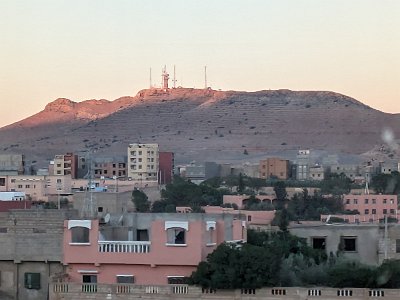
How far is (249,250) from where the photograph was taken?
58.2 feet

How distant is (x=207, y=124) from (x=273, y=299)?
143 m

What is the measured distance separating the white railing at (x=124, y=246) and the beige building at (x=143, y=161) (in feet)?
214

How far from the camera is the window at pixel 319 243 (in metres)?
25.0

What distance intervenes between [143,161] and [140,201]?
3100 centimetres

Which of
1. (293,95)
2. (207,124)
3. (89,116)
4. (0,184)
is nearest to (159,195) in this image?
(0,184)

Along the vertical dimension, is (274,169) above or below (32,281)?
above

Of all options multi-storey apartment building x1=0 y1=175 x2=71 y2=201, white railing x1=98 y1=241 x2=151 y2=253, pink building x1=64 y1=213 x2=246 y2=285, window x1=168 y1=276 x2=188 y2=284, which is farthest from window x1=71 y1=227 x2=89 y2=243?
multi-storey apartment building x1=0 y1=175 x2=71 y2=201

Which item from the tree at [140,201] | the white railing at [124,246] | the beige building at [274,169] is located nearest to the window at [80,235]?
the white railing at [124,246]

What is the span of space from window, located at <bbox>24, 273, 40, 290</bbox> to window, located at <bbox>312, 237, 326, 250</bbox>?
7.65 metres

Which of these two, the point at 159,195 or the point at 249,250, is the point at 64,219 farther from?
the point at 159,195

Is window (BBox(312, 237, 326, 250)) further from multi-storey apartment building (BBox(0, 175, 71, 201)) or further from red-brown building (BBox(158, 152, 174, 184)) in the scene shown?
red-brown building (BBox(158, 152, 174, 184))

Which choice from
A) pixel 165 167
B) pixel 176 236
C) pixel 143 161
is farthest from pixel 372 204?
pixel 176 236

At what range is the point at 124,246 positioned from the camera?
1884cm

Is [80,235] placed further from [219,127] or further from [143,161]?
[219,127]
